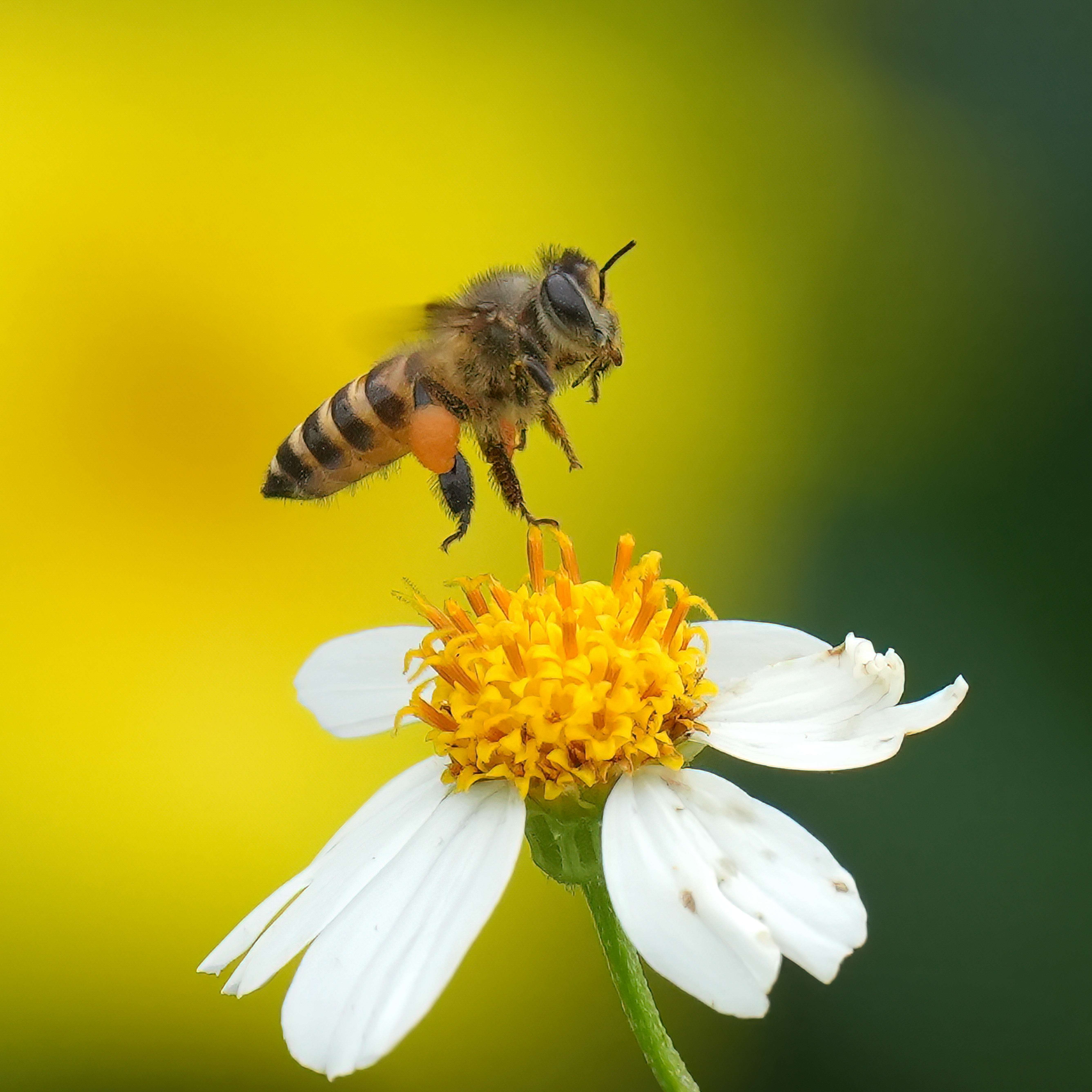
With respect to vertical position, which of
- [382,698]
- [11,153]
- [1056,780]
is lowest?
[1056,780]

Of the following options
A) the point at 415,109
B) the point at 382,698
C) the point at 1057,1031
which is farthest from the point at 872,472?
the point at 382,698

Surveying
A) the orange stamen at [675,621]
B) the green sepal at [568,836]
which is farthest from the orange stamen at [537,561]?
the green sepal at [568,836]

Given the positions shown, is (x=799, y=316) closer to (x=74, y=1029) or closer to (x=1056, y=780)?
(x=1056, y=780)

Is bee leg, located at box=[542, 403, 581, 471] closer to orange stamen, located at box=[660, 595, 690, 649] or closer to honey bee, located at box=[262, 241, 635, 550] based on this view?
honey bee, located at box=[262, 241, 635, 550]

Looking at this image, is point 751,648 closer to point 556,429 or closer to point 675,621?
point 675,621

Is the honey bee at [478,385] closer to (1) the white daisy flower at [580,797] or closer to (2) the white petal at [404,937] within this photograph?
(1) the white daisy flower at [580,797]

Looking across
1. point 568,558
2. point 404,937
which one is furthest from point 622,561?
point 404,937
